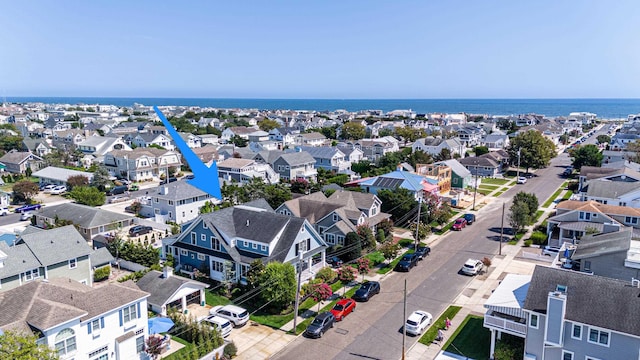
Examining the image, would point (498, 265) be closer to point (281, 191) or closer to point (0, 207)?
point (281, 191)

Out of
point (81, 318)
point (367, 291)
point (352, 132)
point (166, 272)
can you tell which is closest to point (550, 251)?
point (367, 291)

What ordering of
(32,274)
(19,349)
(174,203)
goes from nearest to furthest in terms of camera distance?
(19,349), (32,274), (174,203)

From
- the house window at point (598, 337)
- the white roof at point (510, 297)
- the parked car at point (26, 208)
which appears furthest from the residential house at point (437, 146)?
the house window at point (598, 337)

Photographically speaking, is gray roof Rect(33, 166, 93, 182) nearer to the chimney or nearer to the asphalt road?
the chimney

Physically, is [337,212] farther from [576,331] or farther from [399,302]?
[576,331]

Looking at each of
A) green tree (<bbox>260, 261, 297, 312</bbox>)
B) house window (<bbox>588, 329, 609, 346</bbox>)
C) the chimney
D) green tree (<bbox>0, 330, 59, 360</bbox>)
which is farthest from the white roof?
green tree (<bbox>0, 330, 59, 360</bbox>)

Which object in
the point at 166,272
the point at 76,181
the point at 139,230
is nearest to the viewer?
the point at 166,272
